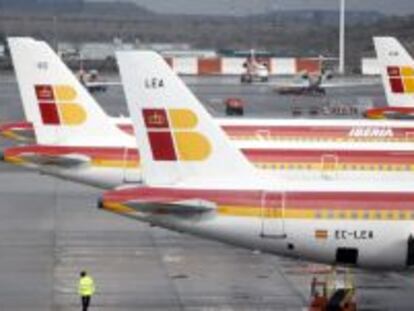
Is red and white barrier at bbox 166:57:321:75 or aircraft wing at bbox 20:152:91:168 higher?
aircraft wing at bbox 20:152:91:168

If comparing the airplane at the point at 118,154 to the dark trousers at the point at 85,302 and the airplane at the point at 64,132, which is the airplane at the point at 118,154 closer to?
the airplane at the point at 64,132

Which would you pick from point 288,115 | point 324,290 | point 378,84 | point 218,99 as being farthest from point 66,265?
point 378,84

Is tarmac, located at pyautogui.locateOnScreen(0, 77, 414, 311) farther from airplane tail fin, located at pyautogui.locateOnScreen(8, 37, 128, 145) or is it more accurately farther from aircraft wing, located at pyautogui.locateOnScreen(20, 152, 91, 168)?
airplane tail fin, located at pyautogui.locateOnScreen(8, 37, 128, 145)

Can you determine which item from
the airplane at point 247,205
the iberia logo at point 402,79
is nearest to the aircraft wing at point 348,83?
the iberia logo at point 402,79

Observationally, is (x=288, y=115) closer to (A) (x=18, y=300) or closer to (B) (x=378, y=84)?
(B) (x=378, y=84)

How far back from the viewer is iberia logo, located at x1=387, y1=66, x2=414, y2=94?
72.4 metres

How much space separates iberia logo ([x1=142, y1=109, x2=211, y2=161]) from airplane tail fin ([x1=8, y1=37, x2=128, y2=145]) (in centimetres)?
1387

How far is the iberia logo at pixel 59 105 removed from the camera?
2010 inches

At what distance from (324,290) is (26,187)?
Result: 2776cm

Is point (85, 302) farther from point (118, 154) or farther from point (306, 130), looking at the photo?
point (306, 130)

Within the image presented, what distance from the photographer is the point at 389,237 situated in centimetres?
3609

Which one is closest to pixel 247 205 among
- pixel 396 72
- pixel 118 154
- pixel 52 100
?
pixel 118 154

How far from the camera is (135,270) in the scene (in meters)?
42.6

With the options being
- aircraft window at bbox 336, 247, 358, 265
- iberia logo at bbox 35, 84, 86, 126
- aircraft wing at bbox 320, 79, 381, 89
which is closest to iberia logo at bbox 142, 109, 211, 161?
aircraft window at bbox 336, 247, 358, 265
